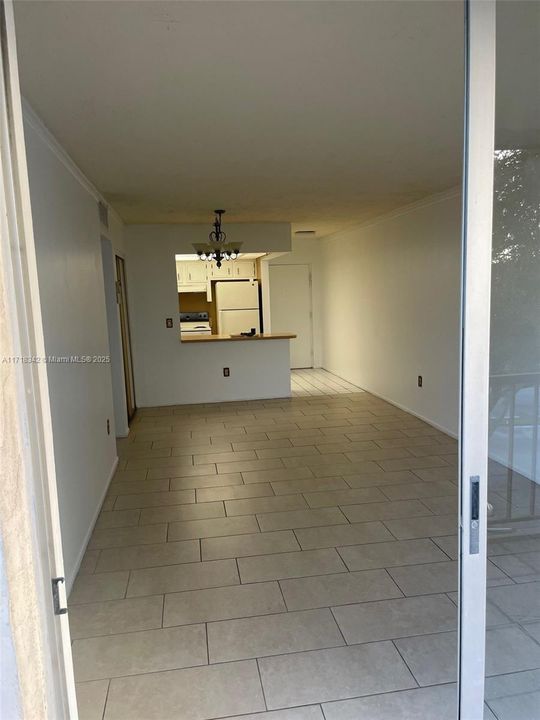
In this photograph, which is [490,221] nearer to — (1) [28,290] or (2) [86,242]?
(1) [28,290]

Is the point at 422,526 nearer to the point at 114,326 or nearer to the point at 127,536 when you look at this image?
the point at 127,536

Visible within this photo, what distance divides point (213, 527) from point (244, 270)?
597cm

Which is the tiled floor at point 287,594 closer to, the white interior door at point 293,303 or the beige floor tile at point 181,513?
the beige floor tile at point 181,513

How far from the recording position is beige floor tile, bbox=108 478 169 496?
12.6ft

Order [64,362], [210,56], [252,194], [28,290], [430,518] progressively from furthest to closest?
[252,194], [430,518], [64,362], [210,56], [28,290]

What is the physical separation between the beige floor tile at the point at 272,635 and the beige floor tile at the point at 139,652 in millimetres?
71

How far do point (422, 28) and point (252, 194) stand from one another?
2.94 metres

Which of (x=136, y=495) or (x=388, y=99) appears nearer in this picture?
(x=388, y=99)

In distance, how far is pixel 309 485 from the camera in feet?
12.6

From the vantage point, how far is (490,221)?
3.87 ft

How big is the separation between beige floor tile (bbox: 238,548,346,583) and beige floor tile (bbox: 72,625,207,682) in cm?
49

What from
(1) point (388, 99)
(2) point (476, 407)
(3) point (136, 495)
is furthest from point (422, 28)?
(3) point (136, 495)

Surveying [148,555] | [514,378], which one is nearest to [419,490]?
[148,555]
